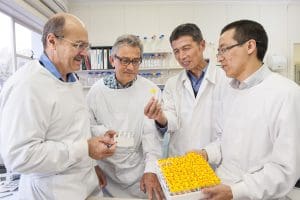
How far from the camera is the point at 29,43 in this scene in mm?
3234

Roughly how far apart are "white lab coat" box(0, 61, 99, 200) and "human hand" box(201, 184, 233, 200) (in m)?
0.53

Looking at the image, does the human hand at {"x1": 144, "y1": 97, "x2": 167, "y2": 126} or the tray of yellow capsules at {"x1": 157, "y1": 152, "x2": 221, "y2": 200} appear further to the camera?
the human hand at {"x1": 144, "y1": 97, "x2": 167, "y2": 126}

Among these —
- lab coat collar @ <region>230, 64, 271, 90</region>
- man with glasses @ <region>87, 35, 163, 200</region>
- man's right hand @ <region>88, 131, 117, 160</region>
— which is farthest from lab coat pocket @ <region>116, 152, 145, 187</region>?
lab coat collar @ <region>230, 64, 271, 90</region>

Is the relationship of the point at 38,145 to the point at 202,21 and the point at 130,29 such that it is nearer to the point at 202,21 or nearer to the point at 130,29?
the point at 130,29

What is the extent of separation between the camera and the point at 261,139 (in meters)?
1.11

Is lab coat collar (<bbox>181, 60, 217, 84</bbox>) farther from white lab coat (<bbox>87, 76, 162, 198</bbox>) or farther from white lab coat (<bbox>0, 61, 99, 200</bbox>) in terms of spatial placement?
white lab coat (<bbox>0, 61, 99, 200</bbox>)

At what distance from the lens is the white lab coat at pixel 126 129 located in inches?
62.7

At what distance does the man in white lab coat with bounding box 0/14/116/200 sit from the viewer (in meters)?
0.96

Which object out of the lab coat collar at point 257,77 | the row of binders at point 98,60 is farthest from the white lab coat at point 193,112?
the row of binders at point 98,60

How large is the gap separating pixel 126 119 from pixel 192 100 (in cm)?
46

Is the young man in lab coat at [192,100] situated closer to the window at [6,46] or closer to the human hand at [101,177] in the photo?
the human hand at [101,177]

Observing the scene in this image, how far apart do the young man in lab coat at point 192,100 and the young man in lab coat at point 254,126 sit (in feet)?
0.88

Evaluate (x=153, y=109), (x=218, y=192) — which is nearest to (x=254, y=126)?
(x=218, y=192)

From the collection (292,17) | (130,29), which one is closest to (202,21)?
(130,29)
